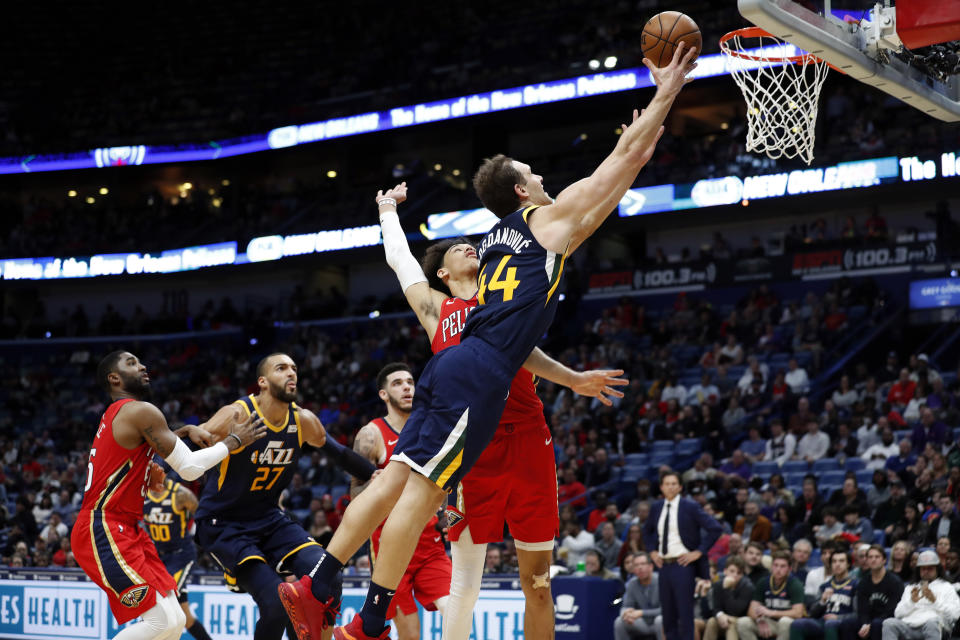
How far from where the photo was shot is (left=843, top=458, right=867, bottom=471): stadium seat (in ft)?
49.4

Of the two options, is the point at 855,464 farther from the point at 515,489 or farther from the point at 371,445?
the point at 515,489

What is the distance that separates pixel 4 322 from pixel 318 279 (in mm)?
10272

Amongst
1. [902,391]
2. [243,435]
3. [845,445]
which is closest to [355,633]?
[243,435]

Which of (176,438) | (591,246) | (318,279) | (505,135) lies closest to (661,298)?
(591,246)

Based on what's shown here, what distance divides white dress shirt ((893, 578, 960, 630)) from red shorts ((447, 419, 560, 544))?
5.69m

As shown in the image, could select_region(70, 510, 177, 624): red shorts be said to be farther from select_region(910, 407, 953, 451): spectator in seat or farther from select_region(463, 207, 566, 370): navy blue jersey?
select_region(910, 407, 953, 451): spectator in seat

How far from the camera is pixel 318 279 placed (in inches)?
1286

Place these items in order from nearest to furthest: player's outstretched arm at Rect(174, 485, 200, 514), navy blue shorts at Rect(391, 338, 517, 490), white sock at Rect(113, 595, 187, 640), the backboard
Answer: navy blue shorts at Rect(391, 338, 517, 490)
the backboard
white sock at Rect(113, 595, 187, 640)
player's outstretched arm at Rect(174, 485, 200, 514)

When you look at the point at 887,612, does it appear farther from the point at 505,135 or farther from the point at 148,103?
the point at 148,103

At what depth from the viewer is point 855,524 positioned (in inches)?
503

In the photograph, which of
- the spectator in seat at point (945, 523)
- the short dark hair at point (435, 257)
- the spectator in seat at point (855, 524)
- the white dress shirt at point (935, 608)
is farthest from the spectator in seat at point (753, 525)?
the short dark hair at point (435, 257)

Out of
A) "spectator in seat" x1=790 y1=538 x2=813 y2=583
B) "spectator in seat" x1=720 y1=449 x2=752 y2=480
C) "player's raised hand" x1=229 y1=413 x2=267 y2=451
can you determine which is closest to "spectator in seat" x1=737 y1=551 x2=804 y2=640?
"spectator in seat" x1=790 y1=538 x2=813 y2=583

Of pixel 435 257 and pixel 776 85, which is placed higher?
pixel 776 85

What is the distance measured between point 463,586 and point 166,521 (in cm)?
749
